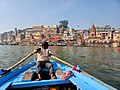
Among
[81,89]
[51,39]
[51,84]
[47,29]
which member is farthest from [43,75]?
[47,29]

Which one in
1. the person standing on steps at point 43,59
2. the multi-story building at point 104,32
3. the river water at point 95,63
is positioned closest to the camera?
the person standing on steps at point 43,59

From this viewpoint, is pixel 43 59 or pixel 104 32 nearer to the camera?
pixel 43 59

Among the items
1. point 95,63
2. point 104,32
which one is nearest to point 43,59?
point 95,63

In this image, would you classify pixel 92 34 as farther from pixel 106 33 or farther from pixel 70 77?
pixel 70 77

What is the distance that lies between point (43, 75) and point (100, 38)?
5364 inches

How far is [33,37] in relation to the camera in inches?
6821

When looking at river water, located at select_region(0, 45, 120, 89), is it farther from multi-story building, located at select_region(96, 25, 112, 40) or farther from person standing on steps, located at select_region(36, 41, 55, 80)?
multi-story building, located at select_region(96, 25, 112, 40)

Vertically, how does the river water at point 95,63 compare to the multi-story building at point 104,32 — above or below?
below

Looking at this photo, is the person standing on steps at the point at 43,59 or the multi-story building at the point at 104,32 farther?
the multi-story building at the point at 104,32

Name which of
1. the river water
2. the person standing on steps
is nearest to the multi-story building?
the river water

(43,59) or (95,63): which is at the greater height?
(43,59)

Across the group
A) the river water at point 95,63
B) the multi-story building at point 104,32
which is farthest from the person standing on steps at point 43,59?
the multi-story building at point 104,32

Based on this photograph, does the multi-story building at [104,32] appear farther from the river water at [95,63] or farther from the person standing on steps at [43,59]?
the person standing on steps at [43,59]

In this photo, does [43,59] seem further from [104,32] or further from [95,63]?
[104,32]
